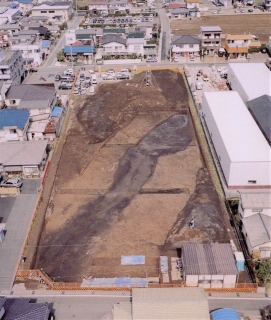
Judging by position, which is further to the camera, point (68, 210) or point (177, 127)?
point (177, 127)

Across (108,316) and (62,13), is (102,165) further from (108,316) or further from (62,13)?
(62,13)

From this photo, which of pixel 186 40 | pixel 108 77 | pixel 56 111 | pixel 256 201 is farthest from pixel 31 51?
pixel 256 201

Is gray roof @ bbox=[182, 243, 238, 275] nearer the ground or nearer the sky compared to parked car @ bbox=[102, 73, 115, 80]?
nearer the sky


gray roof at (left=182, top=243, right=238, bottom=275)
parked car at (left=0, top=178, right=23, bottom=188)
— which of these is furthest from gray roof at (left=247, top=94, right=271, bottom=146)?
parked car at (left=0, top=178, right=23, bottom=188)

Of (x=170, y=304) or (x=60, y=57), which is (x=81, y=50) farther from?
(x=170, y=304)

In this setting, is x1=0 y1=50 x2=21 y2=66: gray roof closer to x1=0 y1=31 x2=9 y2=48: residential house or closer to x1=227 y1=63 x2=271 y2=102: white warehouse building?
x1=0 y1=31 x2=9 y2=48: residential house

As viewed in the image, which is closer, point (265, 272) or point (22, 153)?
point (265, 272)

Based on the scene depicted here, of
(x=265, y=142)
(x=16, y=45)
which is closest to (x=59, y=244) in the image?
(x=265, y=142)
